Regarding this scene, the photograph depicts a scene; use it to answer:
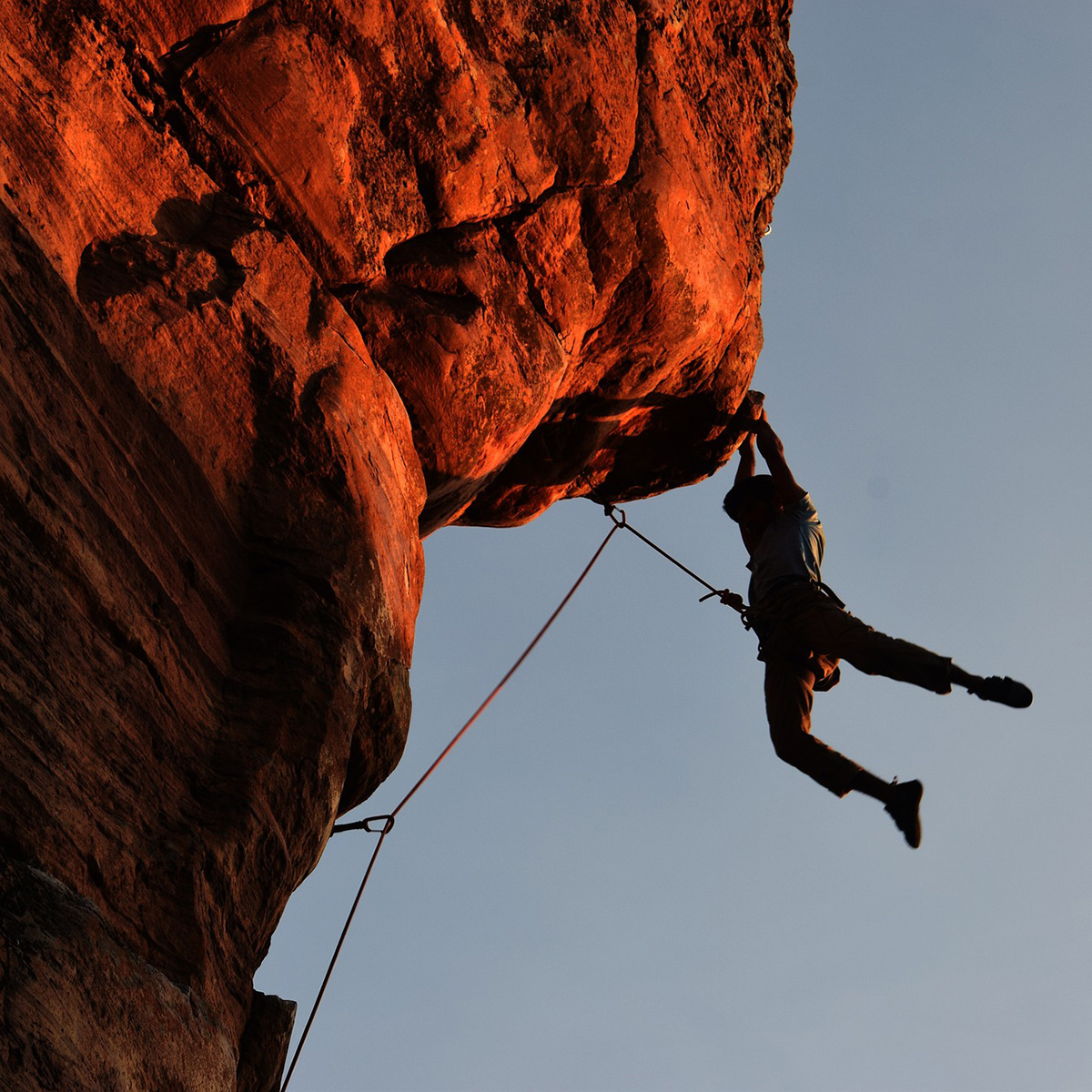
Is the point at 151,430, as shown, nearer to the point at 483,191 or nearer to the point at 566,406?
the point at 483,191

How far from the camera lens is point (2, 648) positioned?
379 cm

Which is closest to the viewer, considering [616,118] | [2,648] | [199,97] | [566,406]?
[2,648]

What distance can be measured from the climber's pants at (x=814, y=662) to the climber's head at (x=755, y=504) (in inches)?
32.8

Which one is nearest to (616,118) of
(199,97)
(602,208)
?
(602,208)

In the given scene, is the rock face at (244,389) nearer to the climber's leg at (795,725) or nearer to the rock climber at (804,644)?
the rock climber at (804,644)

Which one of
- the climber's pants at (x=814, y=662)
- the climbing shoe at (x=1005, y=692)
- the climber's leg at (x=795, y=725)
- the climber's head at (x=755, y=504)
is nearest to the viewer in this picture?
the climbing shoe at (x=1005, y=692)

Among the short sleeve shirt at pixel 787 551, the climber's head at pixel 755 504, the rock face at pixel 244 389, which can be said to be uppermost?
the climber's head at pixel 755 504

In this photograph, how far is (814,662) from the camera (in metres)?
7.43

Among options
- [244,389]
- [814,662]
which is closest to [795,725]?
[814,662]

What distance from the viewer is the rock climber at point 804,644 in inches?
260

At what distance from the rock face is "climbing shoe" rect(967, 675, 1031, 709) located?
250 cm

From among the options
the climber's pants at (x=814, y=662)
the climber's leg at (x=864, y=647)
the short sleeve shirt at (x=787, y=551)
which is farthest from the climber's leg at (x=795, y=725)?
the short sleeve shirt at (x=787, y=551)

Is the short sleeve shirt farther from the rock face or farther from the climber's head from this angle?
the rock face

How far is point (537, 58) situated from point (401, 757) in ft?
11.1
